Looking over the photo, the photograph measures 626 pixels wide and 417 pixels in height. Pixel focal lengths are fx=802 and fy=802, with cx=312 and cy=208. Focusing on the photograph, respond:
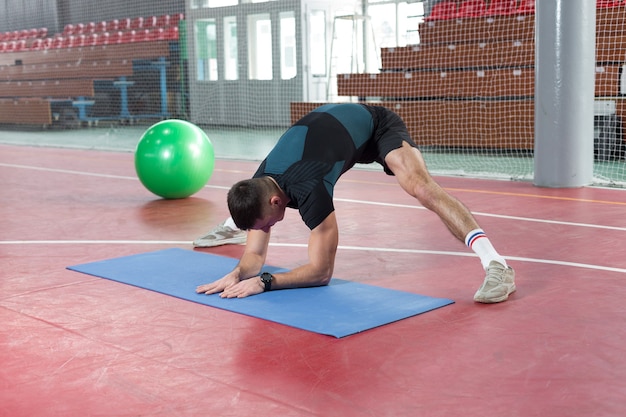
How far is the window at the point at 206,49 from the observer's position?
18.6 meters

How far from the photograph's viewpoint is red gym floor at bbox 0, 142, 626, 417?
2.65 metres

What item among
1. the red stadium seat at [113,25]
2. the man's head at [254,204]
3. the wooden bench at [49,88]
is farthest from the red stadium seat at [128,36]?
the man's head at [254,204]

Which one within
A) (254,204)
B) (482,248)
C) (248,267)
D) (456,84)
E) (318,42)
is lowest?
(248,267)

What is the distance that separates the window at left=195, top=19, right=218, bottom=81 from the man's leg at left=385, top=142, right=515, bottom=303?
15.1m

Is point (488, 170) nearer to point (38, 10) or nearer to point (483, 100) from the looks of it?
point (483, 100)

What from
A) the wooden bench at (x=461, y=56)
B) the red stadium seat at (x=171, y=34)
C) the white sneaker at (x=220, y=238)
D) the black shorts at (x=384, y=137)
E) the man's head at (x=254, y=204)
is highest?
the red stadium seat at (x=171, y=34)

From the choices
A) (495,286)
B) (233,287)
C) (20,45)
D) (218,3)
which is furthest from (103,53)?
(495,286)

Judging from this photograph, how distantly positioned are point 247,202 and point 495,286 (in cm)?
124

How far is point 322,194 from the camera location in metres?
3.73

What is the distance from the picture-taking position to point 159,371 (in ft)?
9.75

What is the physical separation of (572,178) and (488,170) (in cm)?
185

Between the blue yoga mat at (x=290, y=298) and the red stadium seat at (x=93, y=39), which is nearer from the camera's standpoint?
the blue yoga mat at (x=290, y=298)

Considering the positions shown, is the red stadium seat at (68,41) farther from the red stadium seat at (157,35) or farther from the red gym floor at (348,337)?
the red gym floor at (348,337)

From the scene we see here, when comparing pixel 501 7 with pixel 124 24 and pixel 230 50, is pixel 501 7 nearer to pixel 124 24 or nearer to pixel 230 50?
pixel 230 50
